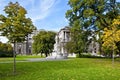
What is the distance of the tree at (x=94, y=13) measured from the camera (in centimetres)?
4938

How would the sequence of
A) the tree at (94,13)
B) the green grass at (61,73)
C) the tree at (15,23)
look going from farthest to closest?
the tree at (94,13)
the tree at (15,23)
the green grass at (61,73)

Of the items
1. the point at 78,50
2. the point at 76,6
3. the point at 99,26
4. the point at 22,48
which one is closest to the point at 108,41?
the point at 99,26

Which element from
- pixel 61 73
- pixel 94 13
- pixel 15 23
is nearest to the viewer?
pixel 61 73

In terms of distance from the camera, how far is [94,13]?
4966 centimetres

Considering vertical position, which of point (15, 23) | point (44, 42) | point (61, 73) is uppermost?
point (44, 42)

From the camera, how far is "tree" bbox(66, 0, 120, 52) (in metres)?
49.4

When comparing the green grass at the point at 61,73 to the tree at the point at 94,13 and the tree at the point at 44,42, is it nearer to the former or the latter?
the tree at the point at 94,13

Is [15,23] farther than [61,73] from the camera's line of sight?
Yes

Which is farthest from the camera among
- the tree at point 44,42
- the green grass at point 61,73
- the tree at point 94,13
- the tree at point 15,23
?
the tree at point 44,42

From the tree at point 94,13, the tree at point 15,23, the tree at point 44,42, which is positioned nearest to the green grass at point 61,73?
Answer: the tree at point 15,23

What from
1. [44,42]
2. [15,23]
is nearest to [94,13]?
[15,23]

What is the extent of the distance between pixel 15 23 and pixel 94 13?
28374 millimetres

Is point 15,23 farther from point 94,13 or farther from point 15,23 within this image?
point 94,13

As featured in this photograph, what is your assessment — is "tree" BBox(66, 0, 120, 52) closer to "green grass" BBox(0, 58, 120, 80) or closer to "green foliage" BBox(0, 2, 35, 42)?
"green grass" BBox(0, 58, 120, 80)
